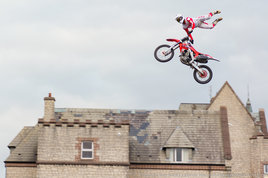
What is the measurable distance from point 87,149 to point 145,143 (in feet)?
18.8

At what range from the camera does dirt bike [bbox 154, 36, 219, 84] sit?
1608 inches

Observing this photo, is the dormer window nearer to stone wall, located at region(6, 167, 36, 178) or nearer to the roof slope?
the roof slope

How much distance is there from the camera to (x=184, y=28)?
3988cm

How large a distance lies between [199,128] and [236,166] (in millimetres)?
4546

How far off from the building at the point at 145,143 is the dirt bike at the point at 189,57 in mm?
25452

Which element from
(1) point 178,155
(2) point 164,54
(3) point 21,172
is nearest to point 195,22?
(2) point 164,54

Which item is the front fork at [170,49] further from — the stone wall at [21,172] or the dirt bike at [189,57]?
the stone wall at [21,172]

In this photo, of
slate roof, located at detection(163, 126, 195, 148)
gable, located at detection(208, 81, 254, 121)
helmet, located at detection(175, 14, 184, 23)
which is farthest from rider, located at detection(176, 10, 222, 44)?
gable, located at detection(208, 81, 254, 121)

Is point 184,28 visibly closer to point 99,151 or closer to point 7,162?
point 99,151

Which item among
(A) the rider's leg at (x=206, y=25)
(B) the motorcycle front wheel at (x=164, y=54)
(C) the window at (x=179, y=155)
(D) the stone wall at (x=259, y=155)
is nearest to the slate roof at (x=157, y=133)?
(C) the window at (x=179, y=155)

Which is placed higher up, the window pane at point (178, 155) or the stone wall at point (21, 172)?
the window pane at point (178, 155)

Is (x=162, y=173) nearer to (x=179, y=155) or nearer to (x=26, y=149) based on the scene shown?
(x=179, y=155)

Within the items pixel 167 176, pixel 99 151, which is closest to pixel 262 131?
pixel 167 176

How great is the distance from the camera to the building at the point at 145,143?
2606 inches
